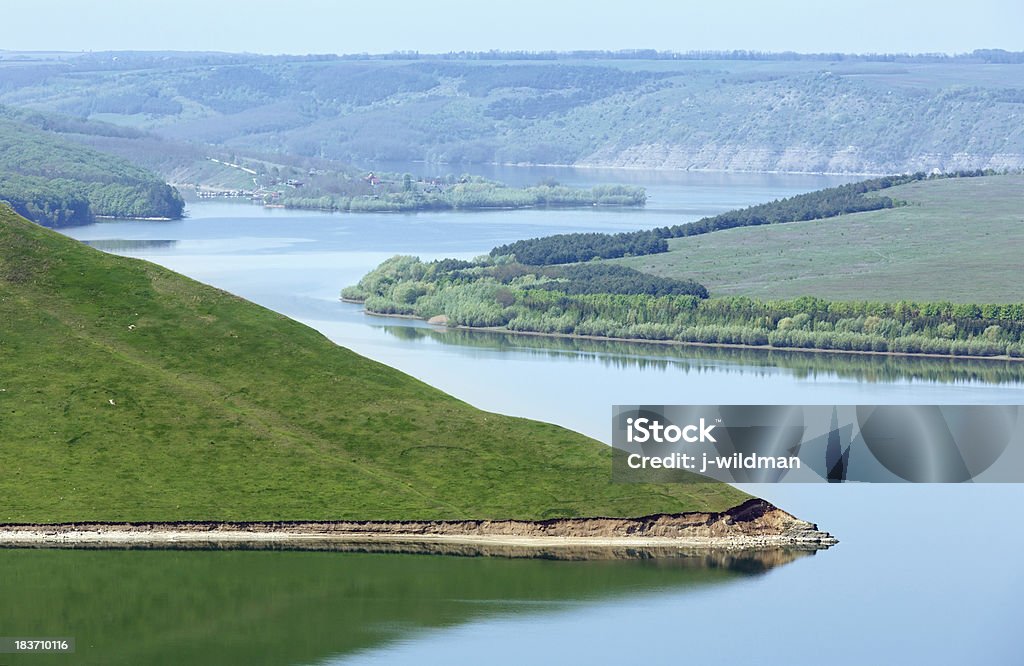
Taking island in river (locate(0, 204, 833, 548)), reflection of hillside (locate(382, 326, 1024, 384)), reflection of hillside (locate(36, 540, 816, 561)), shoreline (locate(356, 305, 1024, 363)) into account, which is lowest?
shoreline (locate(356, 305, 1024, 363))

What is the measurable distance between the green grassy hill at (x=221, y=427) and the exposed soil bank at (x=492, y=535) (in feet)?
2.03

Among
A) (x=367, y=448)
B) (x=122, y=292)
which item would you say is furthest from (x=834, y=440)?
(x=122, y=292)

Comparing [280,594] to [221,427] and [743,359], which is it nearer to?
[221,427]

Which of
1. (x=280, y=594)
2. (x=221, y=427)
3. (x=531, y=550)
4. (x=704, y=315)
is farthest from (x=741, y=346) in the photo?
Answer: (x=280, y=594)

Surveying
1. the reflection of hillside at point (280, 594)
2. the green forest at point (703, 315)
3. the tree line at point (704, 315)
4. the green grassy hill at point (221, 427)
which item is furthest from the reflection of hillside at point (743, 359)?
the reflection of hillside at point (280, 594)

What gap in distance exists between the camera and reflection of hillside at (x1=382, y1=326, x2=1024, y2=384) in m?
149

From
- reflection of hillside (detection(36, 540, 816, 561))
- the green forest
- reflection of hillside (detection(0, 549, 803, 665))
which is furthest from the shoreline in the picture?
reflection of hillside (detection(0, 549, 803, 665))

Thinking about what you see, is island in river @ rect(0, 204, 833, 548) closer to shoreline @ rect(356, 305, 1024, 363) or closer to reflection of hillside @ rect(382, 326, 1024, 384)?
reflection of hillside @ rect(382, 326, 1024, 384)

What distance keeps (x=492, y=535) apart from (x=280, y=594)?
1121 cm

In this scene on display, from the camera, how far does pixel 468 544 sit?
267 ft

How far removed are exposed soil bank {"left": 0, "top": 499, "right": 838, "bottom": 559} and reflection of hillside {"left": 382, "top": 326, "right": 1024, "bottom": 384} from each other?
64380 mm

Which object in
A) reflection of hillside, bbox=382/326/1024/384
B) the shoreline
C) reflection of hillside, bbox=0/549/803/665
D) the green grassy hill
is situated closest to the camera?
reflection of hillside, bbox=0/549/803/665

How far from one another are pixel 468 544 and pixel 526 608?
9.21m

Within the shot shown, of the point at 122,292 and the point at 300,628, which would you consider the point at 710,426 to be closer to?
the point at 122,292
